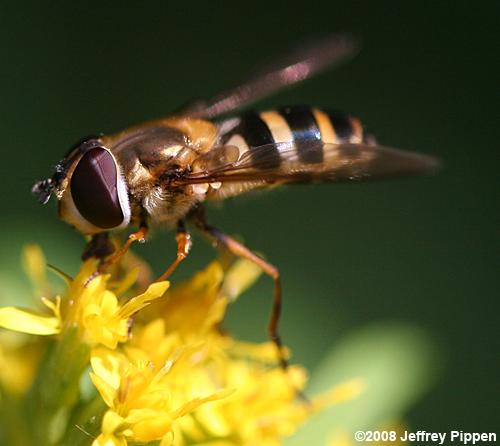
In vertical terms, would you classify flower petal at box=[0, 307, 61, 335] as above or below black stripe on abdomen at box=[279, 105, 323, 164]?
below

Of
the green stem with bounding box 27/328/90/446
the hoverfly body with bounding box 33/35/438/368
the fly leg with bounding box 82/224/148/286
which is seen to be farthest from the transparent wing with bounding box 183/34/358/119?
the green stem with bounding box 27/328/90/446

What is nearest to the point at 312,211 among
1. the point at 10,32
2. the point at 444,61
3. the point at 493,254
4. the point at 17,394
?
the point at 493,254

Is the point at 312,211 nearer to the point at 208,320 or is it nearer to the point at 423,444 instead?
the point at 423,444

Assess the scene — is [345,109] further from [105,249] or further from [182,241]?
[105,249]

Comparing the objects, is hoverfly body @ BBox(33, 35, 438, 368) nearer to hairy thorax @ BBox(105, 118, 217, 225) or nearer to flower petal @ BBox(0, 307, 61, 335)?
hairy thorax @ BBox(105, 118, 217, 225)

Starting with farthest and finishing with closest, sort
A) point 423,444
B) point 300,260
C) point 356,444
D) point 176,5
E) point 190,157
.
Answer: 1. point 176,5
2. point 300,260
3. point 423,444
4. point 356,444
5. point 190,157

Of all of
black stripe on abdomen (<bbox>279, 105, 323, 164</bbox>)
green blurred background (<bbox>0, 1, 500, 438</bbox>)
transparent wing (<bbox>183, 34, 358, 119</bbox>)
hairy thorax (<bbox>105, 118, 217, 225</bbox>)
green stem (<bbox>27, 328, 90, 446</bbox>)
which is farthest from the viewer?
green blurred background (<bbox>0, 1, 500, 438</bbox>)
